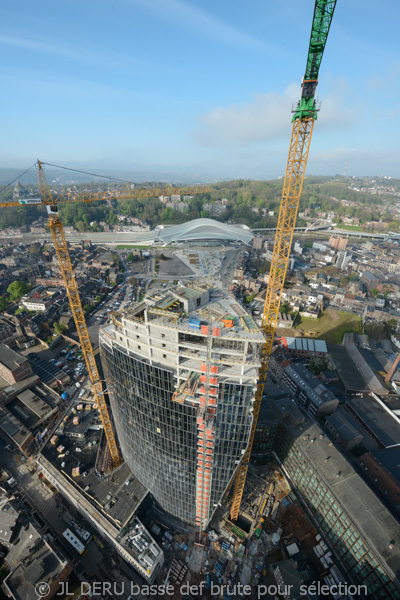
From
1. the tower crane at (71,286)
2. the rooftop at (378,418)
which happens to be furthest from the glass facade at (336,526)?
the tower crane at (71,286)

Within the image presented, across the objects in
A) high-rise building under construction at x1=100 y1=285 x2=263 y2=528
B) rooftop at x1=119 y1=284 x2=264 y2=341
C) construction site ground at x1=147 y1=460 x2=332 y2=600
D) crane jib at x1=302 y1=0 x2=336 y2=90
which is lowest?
construction site ground at x1=147 y1=460 x2=332 y2=600

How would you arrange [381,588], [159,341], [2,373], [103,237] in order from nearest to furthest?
[159,341], [381,588], [2,373], [103,237]

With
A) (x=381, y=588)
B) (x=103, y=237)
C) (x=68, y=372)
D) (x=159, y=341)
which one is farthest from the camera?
(x=103, y=237)

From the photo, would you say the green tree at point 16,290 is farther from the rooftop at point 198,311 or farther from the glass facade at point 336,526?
the glass facade at point 336,526

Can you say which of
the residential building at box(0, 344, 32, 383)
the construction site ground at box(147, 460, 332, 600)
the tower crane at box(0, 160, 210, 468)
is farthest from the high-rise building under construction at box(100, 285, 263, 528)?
the residential building at box(0, 344, 32, 383)

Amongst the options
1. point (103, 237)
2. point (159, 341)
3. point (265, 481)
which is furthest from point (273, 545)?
point (103, 237)

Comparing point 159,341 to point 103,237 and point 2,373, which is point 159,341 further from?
point 103,237

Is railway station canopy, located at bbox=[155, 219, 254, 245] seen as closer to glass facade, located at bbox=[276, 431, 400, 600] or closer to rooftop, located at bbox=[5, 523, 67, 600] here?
glass facade, located at bbox=[276, 431, 400, 600]
